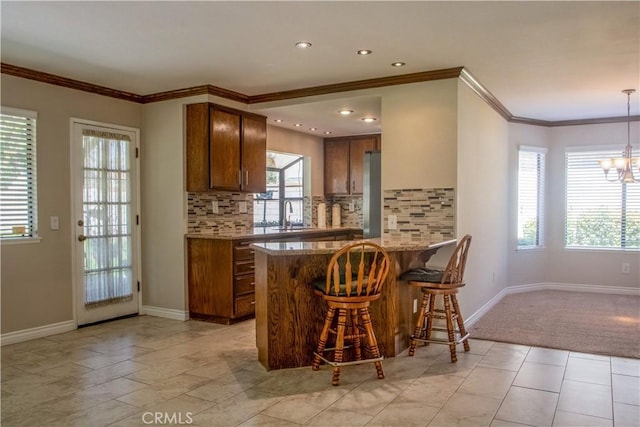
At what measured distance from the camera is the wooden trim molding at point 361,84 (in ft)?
14.0

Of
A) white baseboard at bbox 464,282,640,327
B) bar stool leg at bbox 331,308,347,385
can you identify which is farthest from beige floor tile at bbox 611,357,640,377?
white baseboard at bbox 464,282,640,327

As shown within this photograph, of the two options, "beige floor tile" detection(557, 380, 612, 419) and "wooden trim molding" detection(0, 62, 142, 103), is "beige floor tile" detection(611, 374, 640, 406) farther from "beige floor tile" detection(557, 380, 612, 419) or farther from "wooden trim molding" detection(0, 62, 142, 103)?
"wooden trim molding" detection(0, 62, 142, 103)

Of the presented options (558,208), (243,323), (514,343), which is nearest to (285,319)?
(243,323)

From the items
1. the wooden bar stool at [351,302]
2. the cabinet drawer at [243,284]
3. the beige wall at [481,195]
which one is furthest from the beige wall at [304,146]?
the wooden bar stool at [351,302]

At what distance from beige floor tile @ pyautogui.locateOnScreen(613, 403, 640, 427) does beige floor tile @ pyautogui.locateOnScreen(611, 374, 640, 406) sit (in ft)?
0.25

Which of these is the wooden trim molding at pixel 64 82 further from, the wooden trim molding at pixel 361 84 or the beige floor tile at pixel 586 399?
the beige floor tile at pixel 586 399

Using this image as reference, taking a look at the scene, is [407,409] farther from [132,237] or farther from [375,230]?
Answer: [132,237]

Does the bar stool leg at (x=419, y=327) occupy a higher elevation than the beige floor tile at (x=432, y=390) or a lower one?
higher

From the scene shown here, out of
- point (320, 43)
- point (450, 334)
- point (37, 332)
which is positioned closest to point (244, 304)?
point (37, 332)

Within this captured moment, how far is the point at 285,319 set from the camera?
344cm

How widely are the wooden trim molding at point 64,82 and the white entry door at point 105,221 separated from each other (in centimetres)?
33

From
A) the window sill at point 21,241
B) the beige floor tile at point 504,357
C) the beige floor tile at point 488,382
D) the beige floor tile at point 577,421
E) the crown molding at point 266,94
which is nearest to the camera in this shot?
the beige floor tile at point 577,421

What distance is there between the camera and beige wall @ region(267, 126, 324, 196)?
6539 mm

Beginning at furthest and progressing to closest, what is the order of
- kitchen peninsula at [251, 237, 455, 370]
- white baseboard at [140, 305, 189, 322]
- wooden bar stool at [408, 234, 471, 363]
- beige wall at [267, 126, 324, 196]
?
beige wall at [267, 126, 324, 196]
white baseboard at [140, 305, 189, 322]
wooden bar stool at [408, 234, 471, 363]
kitchen peninsula at [251, 237, 455, 370]
